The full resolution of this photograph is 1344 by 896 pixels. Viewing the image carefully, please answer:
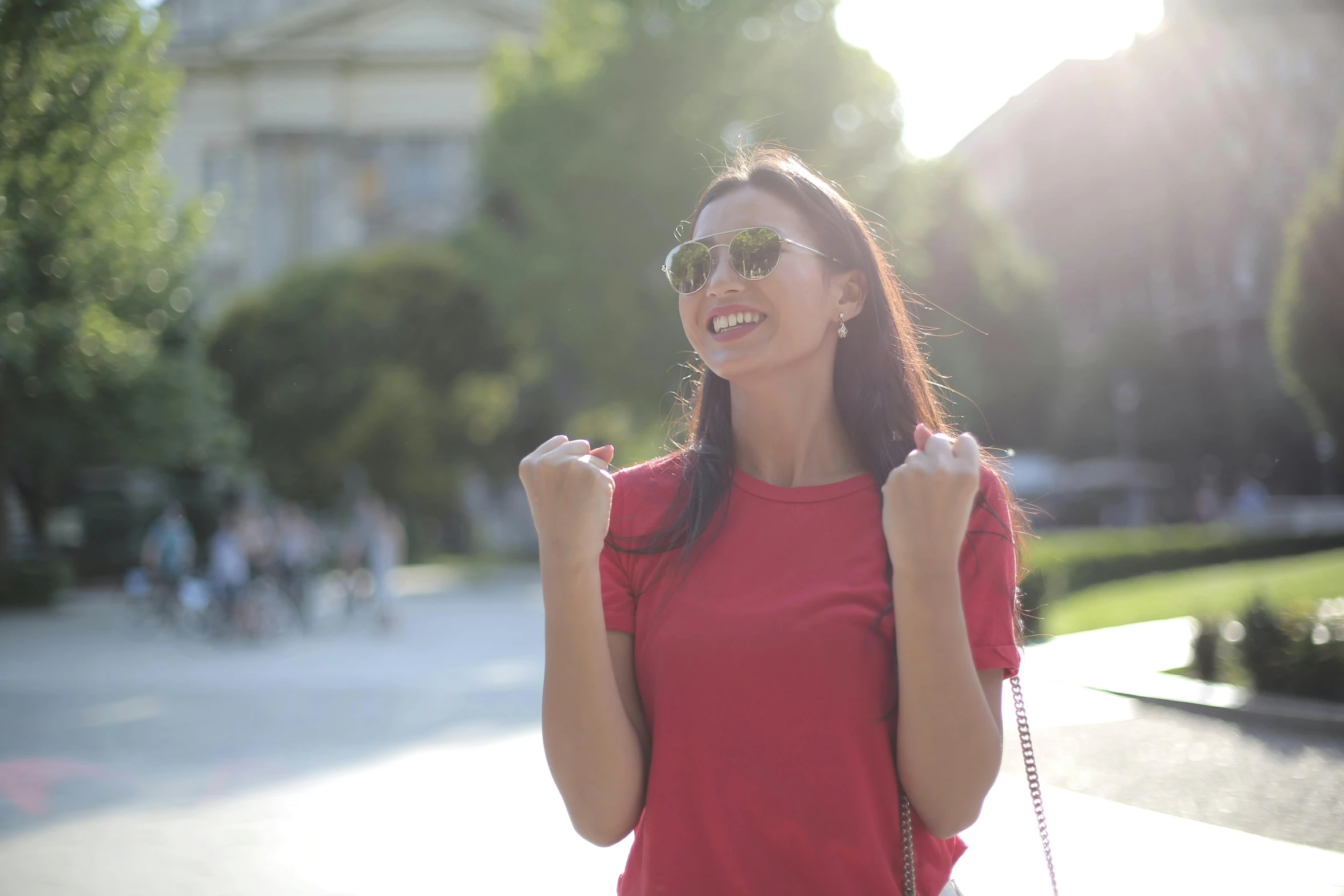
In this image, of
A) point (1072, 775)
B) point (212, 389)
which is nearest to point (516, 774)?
point (1072, 775)

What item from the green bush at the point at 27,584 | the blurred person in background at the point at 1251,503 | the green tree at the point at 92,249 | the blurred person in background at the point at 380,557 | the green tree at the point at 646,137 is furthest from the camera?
the blurred person in background at the point at 1251,503

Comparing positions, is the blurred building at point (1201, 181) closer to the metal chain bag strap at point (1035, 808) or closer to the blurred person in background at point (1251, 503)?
the blurred person in background at point (1251, 503)

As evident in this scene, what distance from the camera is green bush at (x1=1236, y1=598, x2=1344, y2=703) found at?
9.55 meters

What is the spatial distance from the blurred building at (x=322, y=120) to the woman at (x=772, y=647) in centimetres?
5020

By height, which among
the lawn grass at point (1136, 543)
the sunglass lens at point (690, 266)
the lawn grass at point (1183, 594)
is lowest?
the lawn grass at point (1183, 594)

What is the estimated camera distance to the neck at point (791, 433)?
2186mm

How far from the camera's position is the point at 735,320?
215cm

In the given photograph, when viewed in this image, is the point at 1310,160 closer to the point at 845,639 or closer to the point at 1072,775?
the point at 1072,775

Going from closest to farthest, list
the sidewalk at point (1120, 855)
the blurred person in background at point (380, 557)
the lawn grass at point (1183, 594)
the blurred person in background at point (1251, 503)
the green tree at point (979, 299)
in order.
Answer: the sidewalk at point (1120, 855)
the lawn grass at point (1183, 594)
the blurred person in background at point (380, 557)
the green tree at point (979, 299)
the blurred person in background at point (1251, 503)

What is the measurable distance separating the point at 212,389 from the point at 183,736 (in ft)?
58.1

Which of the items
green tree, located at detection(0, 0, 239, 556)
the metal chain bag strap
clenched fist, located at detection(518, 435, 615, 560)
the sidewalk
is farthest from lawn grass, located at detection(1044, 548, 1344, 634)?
green tree, located at detection(0, 0, 239, 556)

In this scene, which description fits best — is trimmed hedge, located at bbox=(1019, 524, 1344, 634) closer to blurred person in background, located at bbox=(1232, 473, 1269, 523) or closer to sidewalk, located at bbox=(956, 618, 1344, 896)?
blurred person in background, located at bbox=(1232, 473, 1269, 523)

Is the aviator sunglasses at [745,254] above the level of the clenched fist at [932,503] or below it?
above

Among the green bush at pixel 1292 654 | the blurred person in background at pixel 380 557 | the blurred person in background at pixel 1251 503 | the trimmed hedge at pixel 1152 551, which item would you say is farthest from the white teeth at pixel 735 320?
the blurred person in background at pixel 1251 503
